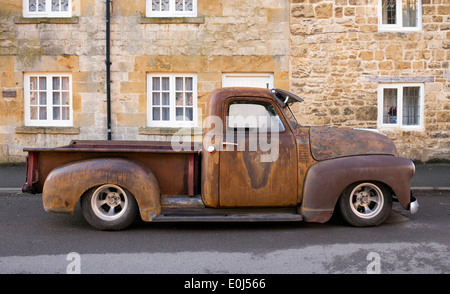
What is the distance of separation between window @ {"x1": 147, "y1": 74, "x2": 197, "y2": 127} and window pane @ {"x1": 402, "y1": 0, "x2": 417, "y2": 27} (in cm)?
610

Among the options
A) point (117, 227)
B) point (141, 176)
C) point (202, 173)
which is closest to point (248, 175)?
point (202, 173)

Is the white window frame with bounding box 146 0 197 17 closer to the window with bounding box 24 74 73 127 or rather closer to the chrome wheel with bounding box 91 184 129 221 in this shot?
the window with bounding box 24 74 73 127

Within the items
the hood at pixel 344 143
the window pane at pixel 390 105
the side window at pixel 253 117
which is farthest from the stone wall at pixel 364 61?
the side window at pixel 253 117

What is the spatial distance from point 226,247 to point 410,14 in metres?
9.73

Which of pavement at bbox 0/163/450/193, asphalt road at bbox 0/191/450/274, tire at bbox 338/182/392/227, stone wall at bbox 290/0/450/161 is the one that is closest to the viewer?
asphalt road at bbox 0/191/450/274

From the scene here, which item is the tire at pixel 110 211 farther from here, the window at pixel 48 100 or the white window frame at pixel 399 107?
the white window frame at pixel 399 107

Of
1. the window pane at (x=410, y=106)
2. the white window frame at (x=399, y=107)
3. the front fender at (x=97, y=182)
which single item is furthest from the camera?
the window pane at (x=410, y=106)

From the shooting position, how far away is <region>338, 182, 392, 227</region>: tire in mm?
5625

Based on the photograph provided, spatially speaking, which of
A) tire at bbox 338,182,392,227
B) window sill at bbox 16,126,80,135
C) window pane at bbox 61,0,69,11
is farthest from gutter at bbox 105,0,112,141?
tire at bbox 338,182,392,227

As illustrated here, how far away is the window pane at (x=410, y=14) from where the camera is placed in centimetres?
1162

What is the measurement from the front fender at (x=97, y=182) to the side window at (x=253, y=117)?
4.45 feet

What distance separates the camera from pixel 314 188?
547 centimetres

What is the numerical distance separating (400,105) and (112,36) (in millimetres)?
8197
